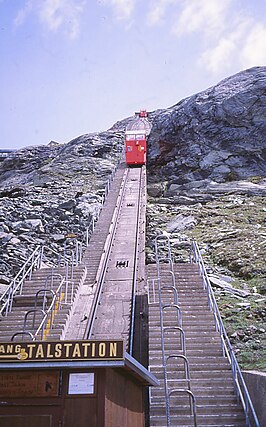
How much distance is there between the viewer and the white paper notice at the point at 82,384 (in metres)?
6.39

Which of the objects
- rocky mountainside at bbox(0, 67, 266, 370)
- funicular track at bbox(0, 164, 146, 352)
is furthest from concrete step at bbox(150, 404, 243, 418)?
funicular track at bbox(0, 164, 146, 352)

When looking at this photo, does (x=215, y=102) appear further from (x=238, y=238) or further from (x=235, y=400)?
(x=235, y=400)

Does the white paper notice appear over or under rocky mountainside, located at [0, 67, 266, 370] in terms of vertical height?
under

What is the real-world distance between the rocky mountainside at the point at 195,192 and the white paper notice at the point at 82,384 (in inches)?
221

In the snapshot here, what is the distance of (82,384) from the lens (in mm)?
6410

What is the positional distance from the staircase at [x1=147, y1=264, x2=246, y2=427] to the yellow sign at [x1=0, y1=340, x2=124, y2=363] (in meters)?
3.19

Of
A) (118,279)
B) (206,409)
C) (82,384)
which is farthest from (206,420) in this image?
(118,279)

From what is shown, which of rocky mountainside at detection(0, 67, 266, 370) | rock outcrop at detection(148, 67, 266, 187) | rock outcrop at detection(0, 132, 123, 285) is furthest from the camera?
rock outcrop at detection(148, 67, 266, 187)

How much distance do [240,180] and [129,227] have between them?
568 inches

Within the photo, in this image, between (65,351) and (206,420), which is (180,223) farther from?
(65,351)

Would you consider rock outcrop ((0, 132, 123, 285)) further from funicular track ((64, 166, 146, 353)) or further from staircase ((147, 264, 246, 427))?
staircase ((147, 264, 246, 427))

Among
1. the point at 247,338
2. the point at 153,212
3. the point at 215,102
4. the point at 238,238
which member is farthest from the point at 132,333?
the point at 215,102

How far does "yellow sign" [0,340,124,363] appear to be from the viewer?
6.40 m

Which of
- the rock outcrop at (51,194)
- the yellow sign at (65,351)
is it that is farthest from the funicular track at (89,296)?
the yellow sign at (65,351)
